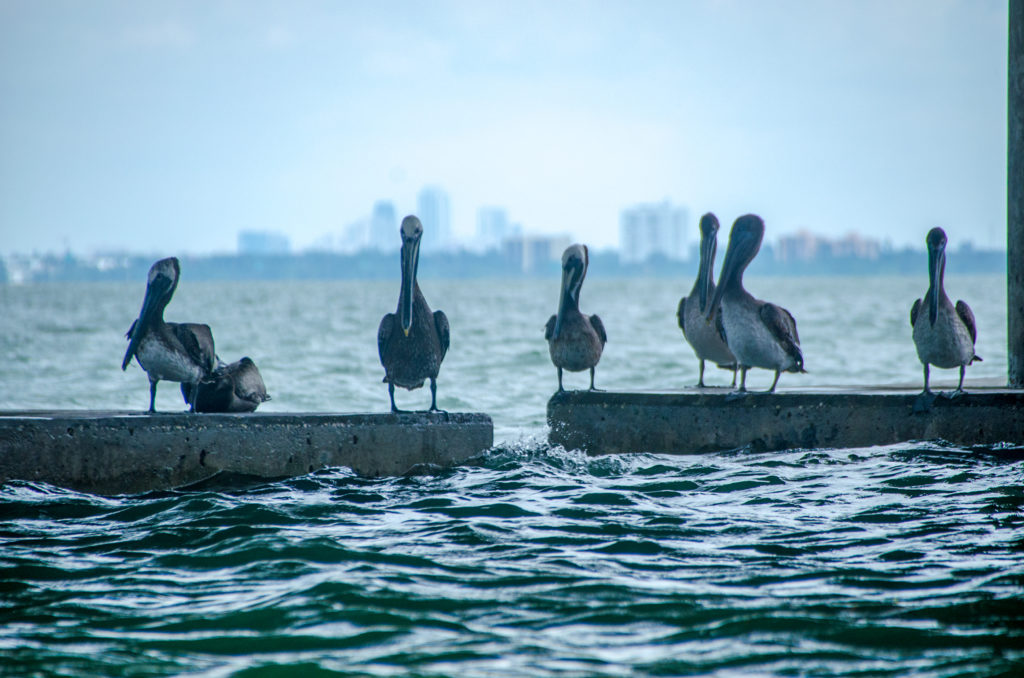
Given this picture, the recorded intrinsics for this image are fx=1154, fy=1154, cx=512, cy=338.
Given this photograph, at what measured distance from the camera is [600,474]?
26.5 feet

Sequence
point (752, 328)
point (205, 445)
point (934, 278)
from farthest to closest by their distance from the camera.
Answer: point (752, 328), point (934, 278), point (205, 445)

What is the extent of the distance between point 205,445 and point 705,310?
156 inches

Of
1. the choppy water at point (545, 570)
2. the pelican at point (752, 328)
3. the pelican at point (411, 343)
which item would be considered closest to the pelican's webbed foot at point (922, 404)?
Result: the choppy water at point (545, 570)

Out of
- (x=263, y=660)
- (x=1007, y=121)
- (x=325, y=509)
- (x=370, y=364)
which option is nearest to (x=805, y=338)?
(x=370, y=364)

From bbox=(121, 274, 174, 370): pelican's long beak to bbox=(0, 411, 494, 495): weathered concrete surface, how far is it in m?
0.44

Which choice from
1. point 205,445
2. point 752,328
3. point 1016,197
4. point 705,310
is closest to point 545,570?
point 205,445

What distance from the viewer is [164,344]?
290 inches

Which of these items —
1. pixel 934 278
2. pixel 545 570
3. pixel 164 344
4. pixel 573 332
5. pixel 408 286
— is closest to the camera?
pixel 545 570

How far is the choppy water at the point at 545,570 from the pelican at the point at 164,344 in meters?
0.85

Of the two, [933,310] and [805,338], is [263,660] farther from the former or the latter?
[805,338]

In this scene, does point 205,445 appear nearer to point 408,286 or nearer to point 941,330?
point 408,286

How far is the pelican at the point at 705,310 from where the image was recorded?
9.16 metres

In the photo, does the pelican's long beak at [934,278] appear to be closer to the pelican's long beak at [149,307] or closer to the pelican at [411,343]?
the pelican at [411,343]

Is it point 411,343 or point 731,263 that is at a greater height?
point 731,263
